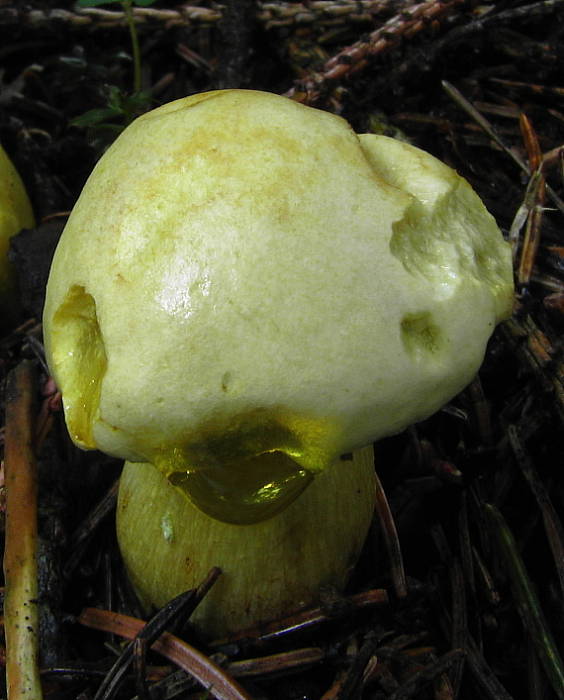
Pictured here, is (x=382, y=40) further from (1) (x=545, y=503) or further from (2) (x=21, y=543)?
(2) (x=21, y=543)

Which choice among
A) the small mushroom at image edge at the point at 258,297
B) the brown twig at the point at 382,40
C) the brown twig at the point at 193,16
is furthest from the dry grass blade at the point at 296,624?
the brown twig at the point at 193,16

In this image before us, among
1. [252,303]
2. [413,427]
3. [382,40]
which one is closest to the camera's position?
[252,303]

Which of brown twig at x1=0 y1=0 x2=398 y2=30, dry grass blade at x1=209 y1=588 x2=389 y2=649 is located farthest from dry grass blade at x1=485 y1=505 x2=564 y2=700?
brown twig at x1=0 y1=0 x2=398 y2=30

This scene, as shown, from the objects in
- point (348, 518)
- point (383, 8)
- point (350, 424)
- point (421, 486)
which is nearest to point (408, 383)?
point (350, 424)

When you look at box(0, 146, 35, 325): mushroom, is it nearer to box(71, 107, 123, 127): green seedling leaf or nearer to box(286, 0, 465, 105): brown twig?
box(71, 107, 123, 127): green seedling leaf

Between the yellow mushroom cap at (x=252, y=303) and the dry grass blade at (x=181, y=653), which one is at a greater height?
the yellow mushroom cap at (x=252, y=303)

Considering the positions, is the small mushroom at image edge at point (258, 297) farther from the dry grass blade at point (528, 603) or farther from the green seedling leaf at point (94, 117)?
the green seedling leaf at point (94, 117)

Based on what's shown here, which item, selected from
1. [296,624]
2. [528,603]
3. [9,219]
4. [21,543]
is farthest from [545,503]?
[9,219]
